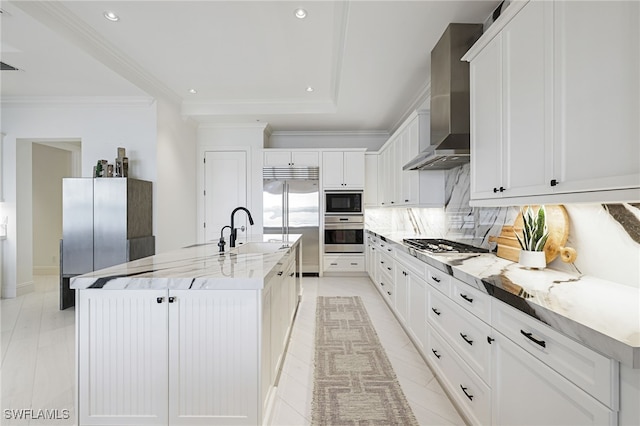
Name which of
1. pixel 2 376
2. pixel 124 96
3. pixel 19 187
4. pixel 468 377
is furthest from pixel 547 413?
pixel 19 187

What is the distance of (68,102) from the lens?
161 inches

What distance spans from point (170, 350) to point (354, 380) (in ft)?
4.17

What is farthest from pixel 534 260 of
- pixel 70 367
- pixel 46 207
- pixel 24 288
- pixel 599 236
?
pixel 46 207

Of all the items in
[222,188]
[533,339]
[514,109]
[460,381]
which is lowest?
[460,381]

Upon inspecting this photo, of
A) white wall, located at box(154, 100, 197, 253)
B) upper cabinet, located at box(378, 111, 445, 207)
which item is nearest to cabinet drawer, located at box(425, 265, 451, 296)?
upper cabinet, located at box(378, 111, 445, 207)

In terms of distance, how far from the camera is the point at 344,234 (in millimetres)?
5352

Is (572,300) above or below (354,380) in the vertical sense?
above

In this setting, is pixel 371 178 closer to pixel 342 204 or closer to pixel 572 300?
pixel 342 204

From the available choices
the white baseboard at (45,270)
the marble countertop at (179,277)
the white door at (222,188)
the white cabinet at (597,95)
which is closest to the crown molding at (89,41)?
the white door at (222,188)

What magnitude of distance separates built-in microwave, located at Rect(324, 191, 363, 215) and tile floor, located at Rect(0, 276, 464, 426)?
1927 mm

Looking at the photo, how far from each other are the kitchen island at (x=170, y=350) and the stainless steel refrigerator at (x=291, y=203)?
3.78 metres

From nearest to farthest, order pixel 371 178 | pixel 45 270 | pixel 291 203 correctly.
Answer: pixel 291 203 < pixel 371 178 < pixel 45 270

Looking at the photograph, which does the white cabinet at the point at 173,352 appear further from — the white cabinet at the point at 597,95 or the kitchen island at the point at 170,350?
the white cabinet at the point at 597,95

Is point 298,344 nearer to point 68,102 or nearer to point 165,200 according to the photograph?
point 165,200
